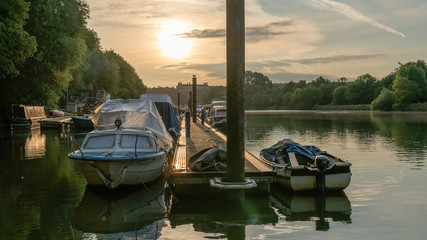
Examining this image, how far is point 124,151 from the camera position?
1434cm

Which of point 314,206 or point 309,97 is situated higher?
point 309,97

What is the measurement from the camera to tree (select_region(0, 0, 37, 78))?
2431 centimetres

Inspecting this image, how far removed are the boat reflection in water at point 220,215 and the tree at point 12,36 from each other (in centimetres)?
1673

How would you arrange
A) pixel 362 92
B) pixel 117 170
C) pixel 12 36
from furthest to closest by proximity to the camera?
pixel 362 92, pixel 12 36, pixel 117 170

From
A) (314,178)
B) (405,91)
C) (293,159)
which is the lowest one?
(314,178)

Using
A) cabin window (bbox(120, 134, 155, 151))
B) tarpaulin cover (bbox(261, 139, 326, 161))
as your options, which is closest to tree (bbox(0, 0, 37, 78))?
cabin window (bbox(120, 134, 155, 151))

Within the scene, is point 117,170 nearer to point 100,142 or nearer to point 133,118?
point 100,142

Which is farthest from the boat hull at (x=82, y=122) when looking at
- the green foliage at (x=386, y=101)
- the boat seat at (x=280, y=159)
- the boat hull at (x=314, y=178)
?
the green foliage at (x=386, y=101)

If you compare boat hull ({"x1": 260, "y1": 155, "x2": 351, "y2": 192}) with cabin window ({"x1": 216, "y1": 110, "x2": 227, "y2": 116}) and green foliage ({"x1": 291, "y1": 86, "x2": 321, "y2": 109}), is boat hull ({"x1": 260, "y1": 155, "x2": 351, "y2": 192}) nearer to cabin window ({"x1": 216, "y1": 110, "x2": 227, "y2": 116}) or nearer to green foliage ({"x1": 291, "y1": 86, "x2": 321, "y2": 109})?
cabin window ({"x1": 216, "y1": 110, "x2": 227, "y2": 116})

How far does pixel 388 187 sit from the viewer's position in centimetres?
1512

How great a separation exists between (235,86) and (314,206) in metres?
4.35

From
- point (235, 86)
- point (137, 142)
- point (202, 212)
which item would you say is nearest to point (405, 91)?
point (137, 142)

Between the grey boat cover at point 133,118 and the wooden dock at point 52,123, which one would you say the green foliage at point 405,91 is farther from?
the grey boat cover at point 133,118

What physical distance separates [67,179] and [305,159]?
904cm
